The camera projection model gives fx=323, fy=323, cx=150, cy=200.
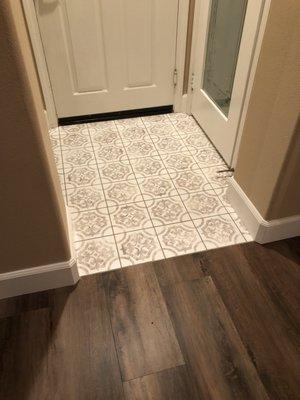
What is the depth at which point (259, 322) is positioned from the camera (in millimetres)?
1315

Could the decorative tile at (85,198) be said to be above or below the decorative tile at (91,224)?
below

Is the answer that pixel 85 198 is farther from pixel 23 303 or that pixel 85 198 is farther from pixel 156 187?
pixel 23 303

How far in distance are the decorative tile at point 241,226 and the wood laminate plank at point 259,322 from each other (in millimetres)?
60

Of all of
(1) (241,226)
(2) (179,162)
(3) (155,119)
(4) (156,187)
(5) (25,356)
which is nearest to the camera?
(5) (25,356)

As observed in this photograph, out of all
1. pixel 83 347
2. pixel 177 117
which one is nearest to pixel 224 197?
pixel 177 117

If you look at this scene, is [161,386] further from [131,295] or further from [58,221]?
[58,221]

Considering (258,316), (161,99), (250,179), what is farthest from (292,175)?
(161,99)

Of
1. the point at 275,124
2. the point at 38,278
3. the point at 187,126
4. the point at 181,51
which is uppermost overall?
the point at 275,124

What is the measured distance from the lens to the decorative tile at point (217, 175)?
2.00 meters

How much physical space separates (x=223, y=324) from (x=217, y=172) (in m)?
1.05

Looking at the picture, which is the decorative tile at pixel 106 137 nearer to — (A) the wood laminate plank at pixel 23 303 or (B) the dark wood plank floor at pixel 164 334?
(B) the dark wood plank floor at pixel 164 334

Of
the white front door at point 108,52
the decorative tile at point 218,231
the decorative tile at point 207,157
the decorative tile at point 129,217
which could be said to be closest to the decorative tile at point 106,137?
the white front door at point 108,52

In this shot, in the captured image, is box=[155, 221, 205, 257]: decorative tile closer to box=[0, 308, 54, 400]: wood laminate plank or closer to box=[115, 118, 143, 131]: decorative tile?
box=[0, 308, 54, 400]: wood laminate plank

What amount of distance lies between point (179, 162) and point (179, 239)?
27.5 inches
